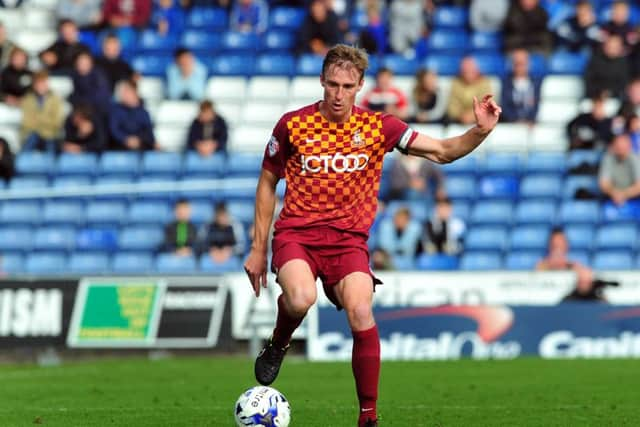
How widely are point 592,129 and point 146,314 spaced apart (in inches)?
279

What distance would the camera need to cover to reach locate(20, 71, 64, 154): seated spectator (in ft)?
70.4

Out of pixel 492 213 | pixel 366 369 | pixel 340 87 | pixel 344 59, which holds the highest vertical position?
pixel 344 59

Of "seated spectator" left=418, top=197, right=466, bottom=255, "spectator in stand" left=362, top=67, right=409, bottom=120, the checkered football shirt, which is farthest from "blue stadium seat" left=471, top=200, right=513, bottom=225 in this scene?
the checkered football shirt

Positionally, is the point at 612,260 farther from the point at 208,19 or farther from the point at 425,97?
the point at 208,19

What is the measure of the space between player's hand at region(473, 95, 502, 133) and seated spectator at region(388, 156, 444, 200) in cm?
1117

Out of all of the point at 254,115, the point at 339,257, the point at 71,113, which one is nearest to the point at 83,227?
the point at 71,113

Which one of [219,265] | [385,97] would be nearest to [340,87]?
[219,265]

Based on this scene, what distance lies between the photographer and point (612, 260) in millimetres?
19234

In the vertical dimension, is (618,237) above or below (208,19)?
below

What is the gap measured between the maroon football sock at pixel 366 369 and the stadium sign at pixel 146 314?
9.26 metres

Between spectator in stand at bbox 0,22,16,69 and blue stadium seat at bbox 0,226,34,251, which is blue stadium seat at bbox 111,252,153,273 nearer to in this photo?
blue stadium seat at bbox 0,226,34,251

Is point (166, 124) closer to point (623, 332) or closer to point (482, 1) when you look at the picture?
point (482, 1)

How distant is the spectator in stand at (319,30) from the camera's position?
21.8 m

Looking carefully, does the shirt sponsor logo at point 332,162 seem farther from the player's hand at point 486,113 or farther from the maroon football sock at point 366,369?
the maroon football sock at point 366,369
